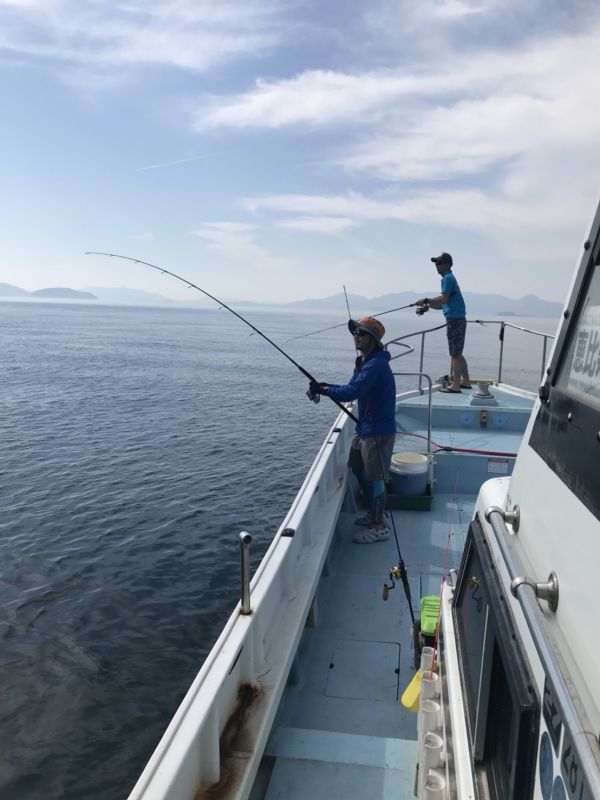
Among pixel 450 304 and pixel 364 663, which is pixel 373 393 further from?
pixel 450 304

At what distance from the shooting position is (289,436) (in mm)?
18578

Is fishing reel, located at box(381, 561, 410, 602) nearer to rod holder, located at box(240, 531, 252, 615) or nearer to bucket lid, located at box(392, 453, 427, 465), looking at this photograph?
rod holder, located at box(240, 531, 252, 615)

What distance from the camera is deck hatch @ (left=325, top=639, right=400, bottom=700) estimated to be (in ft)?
12.1

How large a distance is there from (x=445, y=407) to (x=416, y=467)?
2.60 m

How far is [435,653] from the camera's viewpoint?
3.00m

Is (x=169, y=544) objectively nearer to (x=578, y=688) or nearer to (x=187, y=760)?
(x=187, y=760)

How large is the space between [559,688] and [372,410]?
12.9 ft

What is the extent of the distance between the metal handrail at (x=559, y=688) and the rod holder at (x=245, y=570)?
128 cm

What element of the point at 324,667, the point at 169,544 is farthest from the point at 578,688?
the point at 169,544

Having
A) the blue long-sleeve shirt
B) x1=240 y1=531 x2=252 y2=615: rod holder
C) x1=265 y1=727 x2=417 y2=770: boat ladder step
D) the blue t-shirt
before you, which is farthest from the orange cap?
the blue t-shirt

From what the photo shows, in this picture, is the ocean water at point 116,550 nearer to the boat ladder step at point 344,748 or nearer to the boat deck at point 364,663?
the boat deck at point 364,663

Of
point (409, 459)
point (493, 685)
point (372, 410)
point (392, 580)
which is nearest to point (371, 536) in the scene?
point (392, 580)

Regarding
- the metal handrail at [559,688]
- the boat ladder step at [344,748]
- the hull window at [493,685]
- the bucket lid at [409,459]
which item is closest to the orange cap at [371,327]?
the bucket lid at [409,459]

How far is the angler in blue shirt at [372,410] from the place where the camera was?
4902 mm
